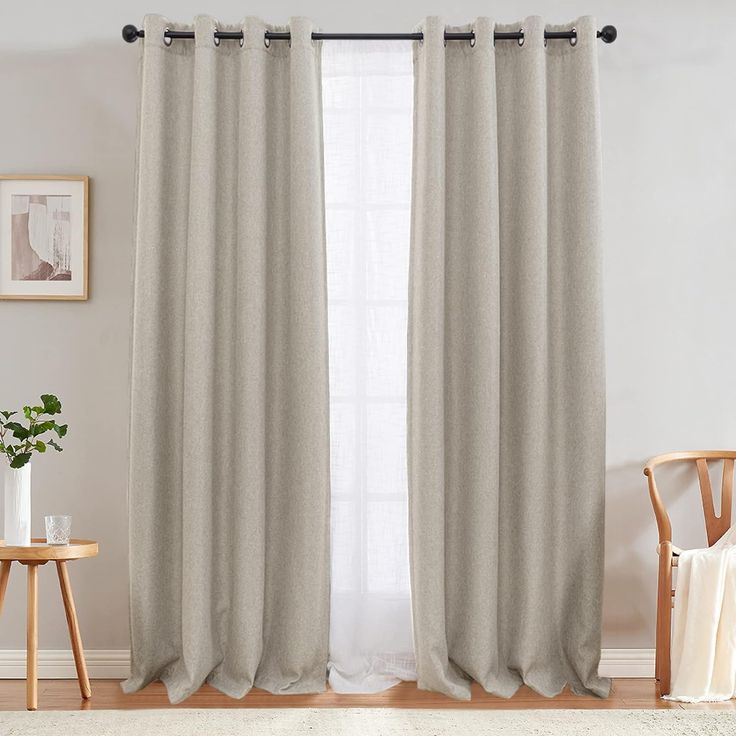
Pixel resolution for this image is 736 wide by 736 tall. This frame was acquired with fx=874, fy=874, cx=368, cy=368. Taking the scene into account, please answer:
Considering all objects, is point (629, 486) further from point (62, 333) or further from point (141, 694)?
point (62, 333)

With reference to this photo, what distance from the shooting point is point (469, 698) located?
2.70m

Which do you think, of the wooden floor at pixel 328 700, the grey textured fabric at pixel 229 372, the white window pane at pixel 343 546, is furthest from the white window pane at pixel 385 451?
the wooden floor at pixel 328 700

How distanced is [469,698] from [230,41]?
2.25m

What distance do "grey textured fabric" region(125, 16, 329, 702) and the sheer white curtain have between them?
0.14 meters

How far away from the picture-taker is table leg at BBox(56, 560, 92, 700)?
2.62m

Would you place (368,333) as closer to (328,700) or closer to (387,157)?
(387,157)

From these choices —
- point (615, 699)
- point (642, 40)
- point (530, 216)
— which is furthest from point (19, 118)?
point (615, 699)

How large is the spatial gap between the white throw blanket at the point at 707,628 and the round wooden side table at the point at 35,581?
181cm

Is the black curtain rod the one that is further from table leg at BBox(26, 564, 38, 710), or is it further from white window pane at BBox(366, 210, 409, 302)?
table leg at BBox(26, 564, 38, 710)

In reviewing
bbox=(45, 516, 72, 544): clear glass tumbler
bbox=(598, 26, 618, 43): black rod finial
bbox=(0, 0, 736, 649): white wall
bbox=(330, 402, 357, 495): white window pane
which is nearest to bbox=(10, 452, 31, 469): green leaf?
bbox=(45, 516, 72, 544): clear glass tumbler

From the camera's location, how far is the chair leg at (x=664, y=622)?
106 inches

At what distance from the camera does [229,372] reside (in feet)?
9.39

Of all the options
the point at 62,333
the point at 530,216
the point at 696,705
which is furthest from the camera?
the point at 62,333

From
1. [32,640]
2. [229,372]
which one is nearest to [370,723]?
[32,640]
